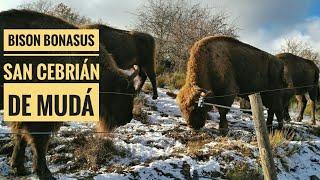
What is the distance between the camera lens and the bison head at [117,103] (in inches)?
379

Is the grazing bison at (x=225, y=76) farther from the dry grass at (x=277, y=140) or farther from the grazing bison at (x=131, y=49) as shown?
the grazing bison at (x=131, y=49)

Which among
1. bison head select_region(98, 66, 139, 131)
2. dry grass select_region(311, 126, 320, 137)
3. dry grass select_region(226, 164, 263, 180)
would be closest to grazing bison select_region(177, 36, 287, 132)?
dry grass select_region(311, 126, 320, 137)

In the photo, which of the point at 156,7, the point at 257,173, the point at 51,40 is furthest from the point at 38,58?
the point at 156,7

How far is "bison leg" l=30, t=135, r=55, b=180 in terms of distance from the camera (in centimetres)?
842

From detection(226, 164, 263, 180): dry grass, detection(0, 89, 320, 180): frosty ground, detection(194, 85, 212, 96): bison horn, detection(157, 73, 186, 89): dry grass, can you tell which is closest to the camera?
detection(0, 89, 320, 180): frosty ground

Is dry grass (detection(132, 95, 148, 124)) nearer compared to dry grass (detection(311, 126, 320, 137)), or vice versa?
dry grass (detection(132, 95, 148, 124))

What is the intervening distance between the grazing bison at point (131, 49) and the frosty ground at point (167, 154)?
113 inches

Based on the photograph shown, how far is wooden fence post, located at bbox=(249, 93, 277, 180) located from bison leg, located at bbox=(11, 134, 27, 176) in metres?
3.88

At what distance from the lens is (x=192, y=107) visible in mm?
12109

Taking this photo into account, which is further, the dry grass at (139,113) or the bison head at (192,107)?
the dry grass at (139,113)

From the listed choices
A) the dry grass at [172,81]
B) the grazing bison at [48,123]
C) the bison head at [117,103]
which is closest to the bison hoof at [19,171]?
the grazing bison at [48,123]

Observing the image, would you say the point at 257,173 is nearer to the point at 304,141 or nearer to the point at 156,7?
the point at 304,141

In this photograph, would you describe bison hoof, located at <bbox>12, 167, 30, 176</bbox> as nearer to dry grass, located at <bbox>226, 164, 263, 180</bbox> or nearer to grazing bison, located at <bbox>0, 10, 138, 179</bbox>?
grazing bison, located at <bbox>0, 10, 138, 179</bbox>

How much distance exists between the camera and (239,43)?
14.2 m
